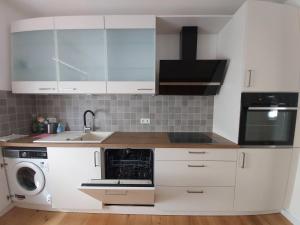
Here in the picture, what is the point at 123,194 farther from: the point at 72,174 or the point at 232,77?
the point at 232,77

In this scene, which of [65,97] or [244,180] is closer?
[244,180]

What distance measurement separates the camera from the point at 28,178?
1956mm

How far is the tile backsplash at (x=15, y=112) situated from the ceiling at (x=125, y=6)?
1.09 metres

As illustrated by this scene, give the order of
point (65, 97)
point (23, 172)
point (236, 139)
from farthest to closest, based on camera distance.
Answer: point (65, 97) → point (23, 172) → point (236, 139)

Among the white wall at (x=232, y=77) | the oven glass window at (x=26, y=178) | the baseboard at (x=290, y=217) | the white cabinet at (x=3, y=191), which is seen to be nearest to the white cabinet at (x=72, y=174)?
the oven glass window at (x=26, y=178)

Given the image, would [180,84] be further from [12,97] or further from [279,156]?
[12,97]

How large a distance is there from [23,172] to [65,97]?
106 centimetres

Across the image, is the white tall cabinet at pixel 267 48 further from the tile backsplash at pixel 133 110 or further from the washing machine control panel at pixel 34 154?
the washing machine control panel at pixel 34 154

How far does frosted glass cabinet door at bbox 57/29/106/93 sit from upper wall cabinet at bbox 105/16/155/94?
11cm

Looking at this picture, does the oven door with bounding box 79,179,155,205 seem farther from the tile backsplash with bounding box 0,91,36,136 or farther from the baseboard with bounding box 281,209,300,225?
the baseboard with bounding box 281,209,300,225

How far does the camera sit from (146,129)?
2.29 m

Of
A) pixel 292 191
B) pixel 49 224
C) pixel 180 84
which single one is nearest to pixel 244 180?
pixel 292 191

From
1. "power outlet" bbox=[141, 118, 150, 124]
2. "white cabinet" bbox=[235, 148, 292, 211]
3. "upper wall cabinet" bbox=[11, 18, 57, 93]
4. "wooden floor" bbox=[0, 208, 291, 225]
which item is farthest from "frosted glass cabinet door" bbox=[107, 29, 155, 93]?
"wooden floor" bbox=[0, 208, 291, 225]

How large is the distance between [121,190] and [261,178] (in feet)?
4.85
